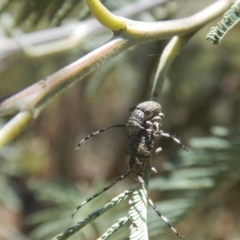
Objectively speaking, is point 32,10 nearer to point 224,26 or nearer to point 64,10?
point 64,10

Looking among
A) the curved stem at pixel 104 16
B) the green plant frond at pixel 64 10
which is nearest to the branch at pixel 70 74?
the curved stem at pixel 104 16

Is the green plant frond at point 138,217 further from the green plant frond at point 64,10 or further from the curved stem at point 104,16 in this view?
the green plant frond at point 64,10

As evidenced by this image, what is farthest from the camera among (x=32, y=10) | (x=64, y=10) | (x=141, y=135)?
(x=32, y=10)

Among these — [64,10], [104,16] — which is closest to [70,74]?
[104,16]

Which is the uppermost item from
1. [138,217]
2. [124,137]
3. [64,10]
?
[64,10]

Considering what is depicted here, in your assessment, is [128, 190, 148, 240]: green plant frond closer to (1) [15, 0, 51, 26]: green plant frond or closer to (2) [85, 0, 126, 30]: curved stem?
(2) [85, 0, 126, 30]: curved stem

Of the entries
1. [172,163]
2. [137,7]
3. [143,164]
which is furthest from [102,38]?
Result: [143,164]
